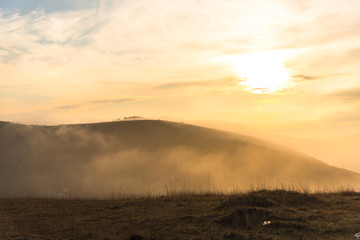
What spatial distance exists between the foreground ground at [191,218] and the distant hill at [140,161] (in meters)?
19.6

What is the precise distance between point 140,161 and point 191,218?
31.8 meters

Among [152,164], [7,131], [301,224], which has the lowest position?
[301,224]

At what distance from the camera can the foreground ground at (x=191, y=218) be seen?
900 cm

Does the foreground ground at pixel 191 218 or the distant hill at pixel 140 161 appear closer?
the foreground ground at pixel 191 218

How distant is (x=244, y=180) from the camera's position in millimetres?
39062

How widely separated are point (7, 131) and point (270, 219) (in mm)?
39495

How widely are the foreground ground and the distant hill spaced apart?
64.3 ft

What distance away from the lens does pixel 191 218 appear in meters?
10.7

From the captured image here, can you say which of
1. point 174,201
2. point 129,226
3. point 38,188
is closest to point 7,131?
point 38,188

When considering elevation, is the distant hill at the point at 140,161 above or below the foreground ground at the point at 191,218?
above

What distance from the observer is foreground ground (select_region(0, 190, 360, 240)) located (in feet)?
29.5

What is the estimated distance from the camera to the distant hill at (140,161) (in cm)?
3516

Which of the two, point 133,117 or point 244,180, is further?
point 133,117

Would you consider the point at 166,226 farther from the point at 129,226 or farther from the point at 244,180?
the point at 244,180
